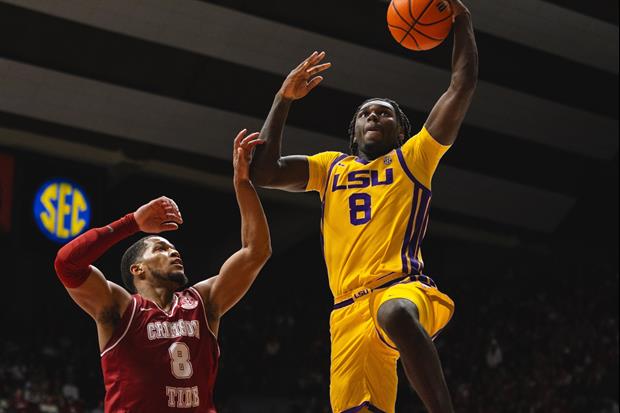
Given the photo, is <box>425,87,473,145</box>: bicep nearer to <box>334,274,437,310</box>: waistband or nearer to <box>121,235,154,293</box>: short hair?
<box>334,274,437,310</box>: waistband

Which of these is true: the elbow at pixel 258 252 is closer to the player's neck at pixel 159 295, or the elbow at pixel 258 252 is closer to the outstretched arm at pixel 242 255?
the outstretched arm at pixel 242 255

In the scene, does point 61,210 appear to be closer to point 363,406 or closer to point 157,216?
point 157,216

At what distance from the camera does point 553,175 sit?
2133cm

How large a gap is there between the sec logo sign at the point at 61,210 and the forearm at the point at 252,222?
11.7m

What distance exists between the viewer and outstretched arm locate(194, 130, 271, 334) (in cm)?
548

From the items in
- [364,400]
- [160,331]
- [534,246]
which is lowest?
[534,246]

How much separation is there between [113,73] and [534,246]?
11.7 metres

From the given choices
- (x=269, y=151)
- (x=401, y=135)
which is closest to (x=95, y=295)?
(x=269, y=151)

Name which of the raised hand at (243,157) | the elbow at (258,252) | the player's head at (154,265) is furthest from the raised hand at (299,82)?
the player's head at (154,265)

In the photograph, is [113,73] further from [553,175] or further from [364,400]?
[364,400]

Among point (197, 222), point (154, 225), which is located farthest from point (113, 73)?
point (154, 225)

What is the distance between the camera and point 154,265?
5.49 meters

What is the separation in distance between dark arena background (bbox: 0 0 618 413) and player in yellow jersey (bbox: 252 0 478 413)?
366 inches

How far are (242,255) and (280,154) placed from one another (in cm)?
62
